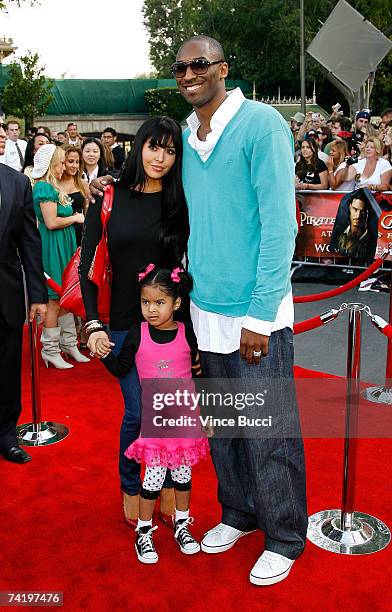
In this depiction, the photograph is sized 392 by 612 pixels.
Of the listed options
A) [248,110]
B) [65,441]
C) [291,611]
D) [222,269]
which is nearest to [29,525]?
[65,441]

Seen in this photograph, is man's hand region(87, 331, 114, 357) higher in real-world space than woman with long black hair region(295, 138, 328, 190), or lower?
higher

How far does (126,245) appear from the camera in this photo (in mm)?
2895

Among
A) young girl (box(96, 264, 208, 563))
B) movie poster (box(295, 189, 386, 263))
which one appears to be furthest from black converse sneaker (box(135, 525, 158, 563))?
movie poster (box(295, 189, 386, 263))

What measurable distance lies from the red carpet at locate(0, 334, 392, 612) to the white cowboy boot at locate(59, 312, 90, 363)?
1648 millimetres

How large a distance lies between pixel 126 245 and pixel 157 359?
1.65 feet

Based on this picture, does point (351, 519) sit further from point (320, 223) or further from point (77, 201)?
point (320, 223)

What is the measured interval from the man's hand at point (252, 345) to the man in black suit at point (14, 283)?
1.70 meters

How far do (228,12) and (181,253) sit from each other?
39.4 m

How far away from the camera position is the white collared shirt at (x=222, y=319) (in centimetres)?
259

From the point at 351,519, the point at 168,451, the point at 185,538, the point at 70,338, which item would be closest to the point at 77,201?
the point at 70,338

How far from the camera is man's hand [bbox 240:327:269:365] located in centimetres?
253

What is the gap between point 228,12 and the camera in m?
38.8

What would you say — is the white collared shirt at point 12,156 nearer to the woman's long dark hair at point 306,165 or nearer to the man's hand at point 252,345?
the woman's long dark hair at point 306,165

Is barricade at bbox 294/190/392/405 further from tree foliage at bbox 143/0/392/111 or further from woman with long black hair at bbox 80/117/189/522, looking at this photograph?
tree foliage at bbox 143/0/392/111
